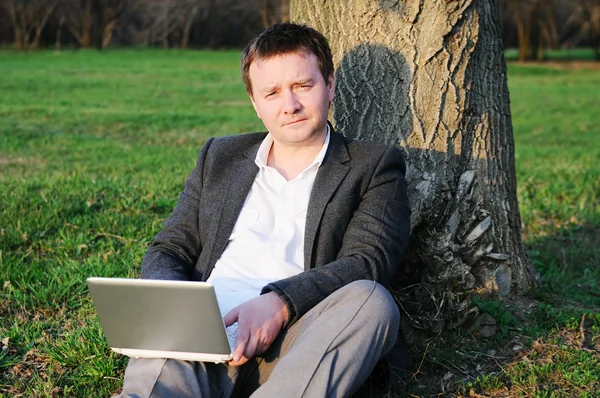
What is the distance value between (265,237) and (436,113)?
3.96 feet

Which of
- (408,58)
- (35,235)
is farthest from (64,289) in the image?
(408,58)

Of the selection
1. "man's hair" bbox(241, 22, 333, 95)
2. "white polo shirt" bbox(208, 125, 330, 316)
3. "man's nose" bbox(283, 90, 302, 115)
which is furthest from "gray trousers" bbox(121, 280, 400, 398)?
"man's hair" bbox(241, 22, 333, 95)

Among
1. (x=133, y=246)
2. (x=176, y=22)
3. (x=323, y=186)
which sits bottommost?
(x=176, y=22)

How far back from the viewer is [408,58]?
12.8 feet

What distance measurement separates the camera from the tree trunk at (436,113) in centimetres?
385

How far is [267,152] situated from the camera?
3.35 m

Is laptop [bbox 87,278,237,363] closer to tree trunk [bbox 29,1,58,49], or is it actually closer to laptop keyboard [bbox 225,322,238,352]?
laptop keyboard [bbox 225,322,238,352]

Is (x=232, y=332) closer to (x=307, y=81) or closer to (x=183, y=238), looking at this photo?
(x=183, y=238)

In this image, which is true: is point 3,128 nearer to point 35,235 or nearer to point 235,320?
point 35,235

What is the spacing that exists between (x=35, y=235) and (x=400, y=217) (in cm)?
Answer: 275

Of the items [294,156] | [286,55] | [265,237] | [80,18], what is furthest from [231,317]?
[80,18]

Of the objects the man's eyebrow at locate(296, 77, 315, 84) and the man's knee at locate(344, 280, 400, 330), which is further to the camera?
the man's eyebrow at locate(296, 77, 315, 84)

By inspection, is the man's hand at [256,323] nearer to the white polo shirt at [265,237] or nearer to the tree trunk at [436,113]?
the white polo shirt at [265,237]

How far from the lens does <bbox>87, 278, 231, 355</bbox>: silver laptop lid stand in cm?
254
